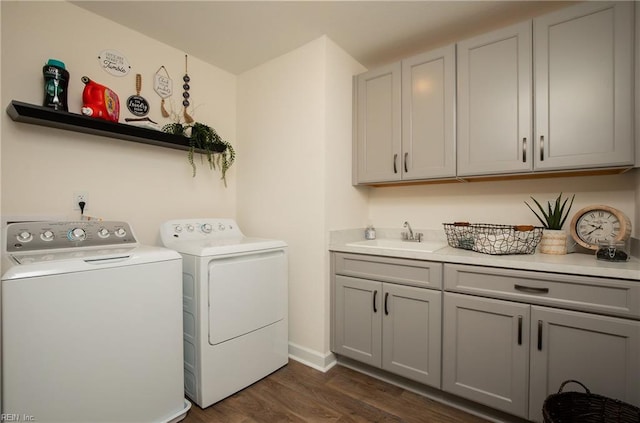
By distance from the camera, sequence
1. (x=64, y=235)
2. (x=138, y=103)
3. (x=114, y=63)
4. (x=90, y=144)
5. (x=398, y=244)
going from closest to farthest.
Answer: (x=64, y=235), (x=90, y=144), (x=114, y=63), (x=138, y=103), (x=398, y=244)

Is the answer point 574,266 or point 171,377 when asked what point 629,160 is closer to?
point 574,266

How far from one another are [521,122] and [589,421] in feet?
4.87

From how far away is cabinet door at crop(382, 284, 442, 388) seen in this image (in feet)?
5.50

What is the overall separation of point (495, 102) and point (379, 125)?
0.77 meters

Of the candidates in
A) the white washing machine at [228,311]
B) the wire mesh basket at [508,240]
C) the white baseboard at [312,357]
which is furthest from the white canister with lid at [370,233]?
the white baseboard at [312,357]

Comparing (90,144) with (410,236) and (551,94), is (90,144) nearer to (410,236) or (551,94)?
(410,236)

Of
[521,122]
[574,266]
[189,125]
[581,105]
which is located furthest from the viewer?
[189,125]

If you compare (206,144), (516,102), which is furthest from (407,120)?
(206,144)

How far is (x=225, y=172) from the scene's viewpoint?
263cm

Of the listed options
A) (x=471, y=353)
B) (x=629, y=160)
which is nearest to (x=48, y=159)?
(x=471, y=353)

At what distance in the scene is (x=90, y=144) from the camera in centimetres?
185

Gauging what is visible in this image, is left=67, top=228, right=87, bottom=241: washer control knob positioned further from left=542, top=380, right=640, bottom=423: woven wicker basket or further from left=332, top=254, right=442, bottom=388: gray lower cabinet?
left=542, top=380, right=640, bottom=423: woven wicker basket

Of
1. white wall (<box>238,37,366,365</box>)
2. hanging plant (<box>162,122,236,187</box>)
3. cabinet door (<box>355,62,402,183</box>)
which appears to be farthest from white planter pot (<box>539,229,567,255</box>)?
hanging plant (<box>162,122,236,187</box>)

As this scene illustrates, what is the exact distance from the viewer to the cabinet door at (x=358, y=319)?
191cm
